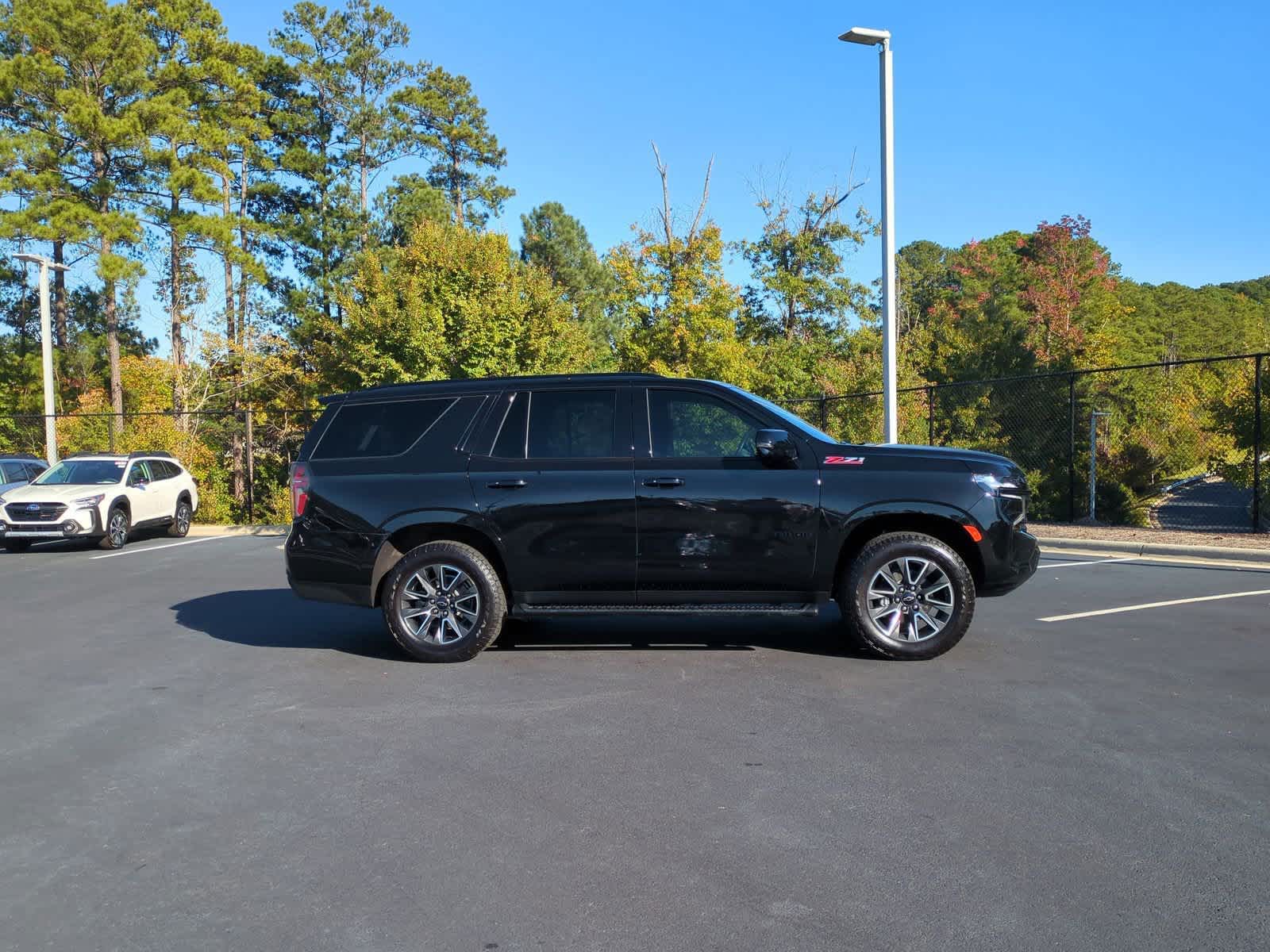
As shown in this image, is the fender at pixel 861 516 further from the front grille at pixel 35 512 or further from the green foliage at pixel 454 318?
the green foliage at pixel 454 318

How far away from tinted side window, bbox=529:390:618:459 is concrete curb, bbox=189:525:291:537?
13.8 meters

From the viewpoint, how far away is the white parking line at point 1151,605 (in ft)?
28.3

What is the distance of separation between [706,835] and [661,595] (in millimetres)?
3244

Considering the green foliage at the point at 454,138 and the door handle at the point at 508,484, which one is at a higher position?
the green foliage at the point at 454,138

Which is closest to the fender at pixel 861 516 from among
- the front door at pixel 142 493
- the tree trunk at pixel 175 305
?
the front door at pixel 142 493

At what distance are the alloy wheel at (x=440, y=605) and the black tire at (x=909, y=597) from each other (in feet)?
8.76

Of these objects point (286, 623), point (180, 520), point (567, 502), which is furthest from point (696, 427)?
point (180, 520)

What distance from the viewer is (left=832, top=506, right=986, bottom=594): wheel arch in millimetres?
7082

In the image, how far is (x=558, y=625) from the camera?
863cm

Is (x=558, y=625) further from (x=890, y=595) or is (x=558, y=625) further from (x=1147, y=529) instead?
(x=1147, y=529)

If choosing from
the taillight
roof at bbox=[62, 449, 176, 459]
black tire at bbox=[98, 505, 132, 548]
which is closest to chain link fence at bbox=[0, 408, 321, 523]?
roof at bbox=[62, 449, 176, 459]

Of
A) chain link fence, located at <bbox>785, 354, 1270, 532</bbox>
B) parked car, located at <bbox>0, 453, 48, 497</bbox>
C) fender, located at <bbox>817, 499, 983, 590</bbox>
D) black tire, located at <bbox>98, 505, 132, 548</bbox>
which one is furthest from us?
parked car, located at <bbox>0, 453, 48, 497</bbox>

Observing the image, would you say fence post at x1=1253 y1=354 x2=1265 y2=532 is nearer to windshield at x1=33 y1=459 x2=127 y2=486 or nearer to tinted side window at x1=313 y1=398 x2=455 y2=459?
tinted side window at x1=313 y1=398 x2=455 y2=459

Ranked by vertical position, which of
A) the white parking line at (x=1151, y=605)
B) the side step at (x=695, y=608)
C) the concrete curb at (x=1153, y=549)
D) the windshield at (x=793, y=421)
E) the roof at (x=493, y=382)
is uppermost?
the roof at (x=493, y=382)
